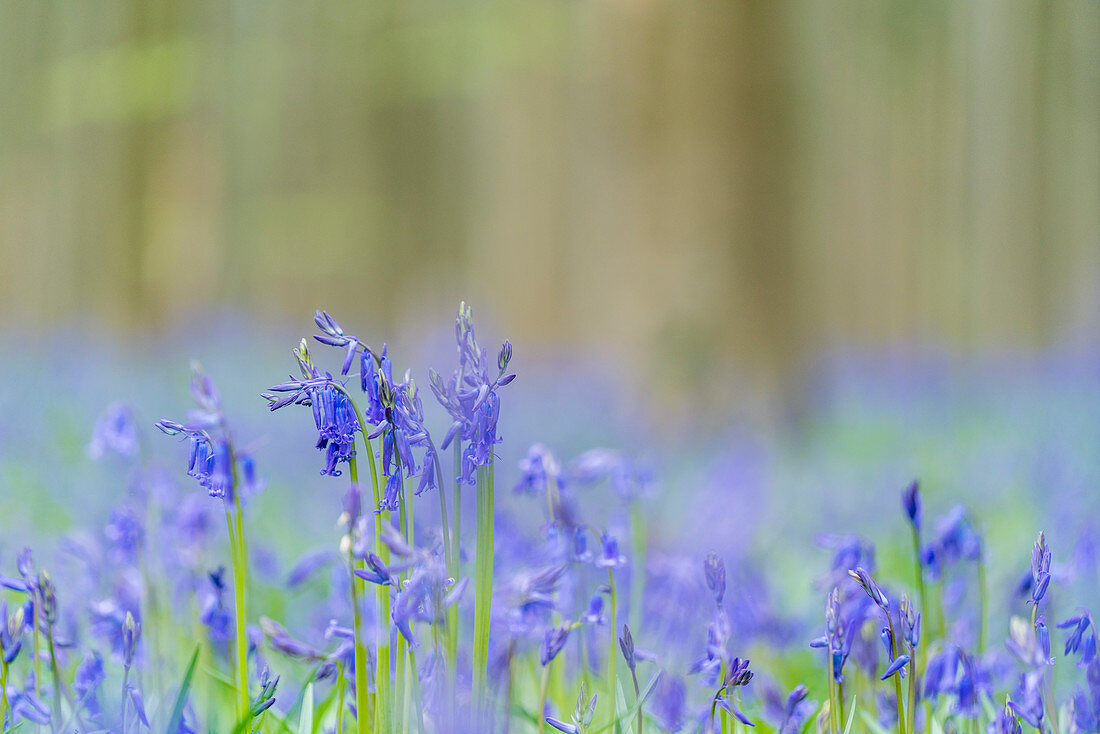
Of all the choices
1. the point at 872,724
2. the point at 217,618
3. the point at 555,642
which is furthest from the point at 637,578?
the point at 555,642

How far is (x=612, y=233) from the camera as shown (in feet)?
13.3

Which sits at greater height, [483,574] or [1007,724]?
[483,574]

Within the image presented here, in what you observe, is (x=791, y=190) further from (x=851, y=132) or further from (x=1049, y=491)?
(x=851, y=132)

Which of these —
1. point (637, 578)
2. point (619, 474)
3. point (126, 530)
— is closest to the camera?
point (126, 530)

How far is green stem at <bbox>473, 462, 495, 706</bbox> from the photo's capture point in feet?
2.87

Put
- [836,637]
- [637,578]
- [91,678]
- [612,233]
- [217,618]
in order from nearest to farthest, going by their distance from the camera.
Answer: [836,637], [91,678], [217,618], [637,578], [612,233]

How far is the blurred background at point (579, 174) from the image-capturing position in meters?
3.91

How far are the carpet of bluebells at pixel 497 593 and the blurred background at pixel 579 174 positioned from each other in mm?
1179

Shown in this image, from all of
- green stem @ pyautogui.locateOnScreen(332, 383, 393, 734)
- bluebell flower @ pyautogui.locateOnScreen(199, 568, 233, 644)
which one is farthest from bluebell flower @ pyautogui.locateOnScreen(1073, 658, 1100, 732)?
bluebell flower @ pyautogui.locateOnScreen(199, 568, 233, 644)

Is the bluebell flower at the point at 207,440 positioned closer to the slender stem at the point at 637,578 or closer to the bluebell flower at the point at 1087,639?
the bluebell flower at the point at 1087,639

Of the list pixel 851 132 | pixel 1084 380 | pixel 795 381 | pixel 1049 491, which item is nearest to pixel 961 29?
pixel 851 132

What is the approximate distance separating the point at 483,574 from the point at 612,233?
128 inches

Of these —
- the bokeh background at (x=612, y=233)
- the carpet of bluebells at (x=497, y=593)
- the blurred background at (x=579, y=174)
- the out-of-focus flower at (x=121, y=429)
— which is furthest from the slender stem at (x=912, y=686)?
the blurred background at (x=579, y=174)

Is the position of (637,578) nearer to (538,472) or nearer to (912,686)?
(538,472)
